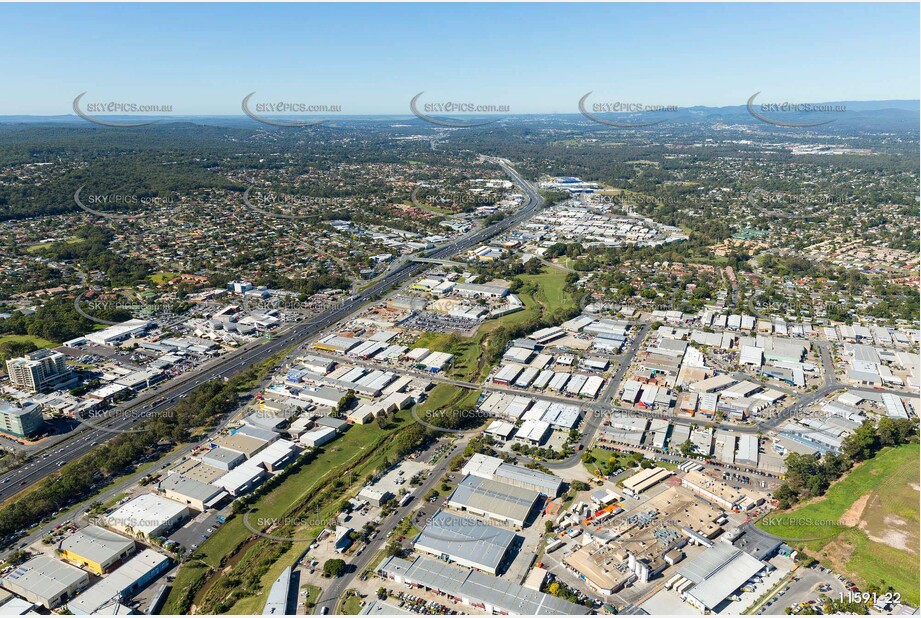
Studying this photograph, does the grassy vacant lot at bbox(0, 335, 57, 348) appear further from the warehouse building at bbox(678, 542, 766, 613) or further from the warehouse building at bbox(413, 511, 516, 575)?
the warehouse building at bbox(678, 542, 766, 613)

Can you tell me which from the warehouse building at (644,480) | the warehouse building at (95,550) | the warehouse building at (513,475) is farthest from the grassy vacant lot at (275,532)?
the warehouse building at (644,480)

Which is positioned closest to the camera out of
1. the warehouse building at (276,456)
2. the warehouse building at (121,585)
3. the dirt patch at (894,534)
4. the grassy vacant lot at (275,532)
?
the warehouse building at (121,585)

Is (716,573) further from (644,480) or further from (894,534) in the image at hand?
(894,534)

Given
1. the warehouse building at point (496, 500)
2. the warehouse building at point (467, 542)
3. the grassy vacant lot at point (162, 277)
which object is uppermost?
the grassy vacant lot at point (162, 277)

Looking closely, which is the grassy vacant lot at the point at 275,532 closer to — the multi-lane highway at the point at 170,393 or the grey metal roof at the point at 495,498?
the grey metal roof at the point at 495,498

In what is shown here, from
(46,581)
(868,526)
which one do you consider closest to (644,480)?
(868,526)

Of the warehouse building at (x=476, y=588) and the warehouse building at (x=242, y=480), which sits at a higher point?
the warehouse building at (x=242, y=480)

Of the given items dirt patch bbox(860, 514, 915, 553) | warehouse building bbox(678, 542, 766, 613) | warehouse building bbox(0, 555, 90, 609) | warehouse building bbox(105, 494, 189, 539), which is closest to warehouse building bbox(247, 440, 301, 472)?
warehouse building bbox(105, 494, 189, 539)
